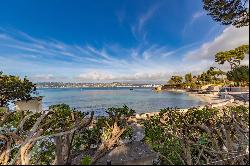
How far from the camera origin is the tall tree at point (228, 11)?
9.95 m

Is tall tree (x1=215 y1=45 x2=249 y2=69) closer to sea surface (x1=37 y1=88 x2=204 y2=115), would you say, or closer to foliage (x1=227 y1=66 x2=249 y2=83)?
sea surface (x1=37 y1=88 x2=204 y2=115)

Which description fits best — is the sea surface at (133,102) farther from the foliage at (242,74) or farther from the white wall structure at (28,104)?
the foliage at (242,74)

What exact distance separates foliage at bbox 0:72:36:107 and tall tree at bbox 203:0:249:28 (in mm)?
16754

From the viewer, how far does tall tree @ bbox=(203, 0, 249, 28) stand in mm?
9945

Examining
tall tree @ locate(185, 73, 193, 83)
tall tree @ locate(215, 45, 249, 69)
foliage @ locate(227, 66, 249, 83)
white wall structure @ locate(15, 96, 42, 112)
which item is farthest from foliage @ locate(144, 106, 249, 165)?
tall tree @ locate(185, 73, 193, 83)

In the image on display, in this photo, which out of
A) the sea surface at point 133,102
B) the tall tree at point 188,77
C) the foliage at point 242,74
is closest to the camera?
the foliage at point 242,74

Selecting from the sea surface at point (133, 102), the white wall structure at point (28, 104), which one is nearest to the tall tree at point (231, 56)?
the sea surface at point (133, 102)

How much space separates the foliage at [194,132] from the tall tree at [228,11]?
3002 mm

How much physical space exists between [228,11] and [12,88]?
58.8 ft

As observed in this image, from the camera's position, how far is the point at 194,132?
388 inches

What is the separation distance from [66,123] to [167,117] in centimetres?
396

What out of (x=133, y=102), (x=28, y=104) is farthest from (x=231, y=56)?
(x=28, y=104)

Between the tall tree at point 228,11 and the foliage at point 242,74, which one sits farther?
the tall tree at point 228,11

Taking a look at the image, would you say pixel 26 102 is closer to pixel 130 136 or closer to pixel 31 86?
pixel 31 86
